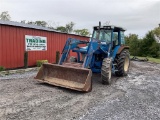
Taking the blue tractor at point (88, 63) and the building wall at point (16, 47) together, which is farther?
the building wall at point (16, 47)

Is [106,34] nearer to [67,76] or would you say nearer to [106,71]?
[106,71]

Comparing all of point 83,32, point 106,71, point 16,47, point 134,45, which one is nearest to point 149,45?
point 134,45

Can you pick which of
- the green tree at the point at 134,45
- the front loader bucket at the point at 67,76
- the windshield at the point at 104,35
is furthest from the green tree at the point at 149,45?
the front loader bucket at the point at 67,76

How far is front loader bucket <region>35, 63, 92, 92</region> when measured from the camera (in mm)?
6419

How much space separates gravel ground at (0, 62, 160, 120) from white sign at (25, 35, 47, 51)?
4.79 meters

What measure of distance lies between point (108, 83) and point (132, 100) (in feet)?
5.63

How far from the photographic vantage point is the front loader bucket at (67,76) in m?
6.42

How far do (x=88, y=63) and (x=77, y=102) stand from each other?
6.69ft

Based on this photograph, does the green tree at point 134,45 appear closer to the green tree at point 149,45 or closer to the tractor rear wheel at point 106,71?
the green tree at point 149,45

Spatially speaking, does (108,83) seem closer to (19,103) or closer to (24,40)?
(19,103)

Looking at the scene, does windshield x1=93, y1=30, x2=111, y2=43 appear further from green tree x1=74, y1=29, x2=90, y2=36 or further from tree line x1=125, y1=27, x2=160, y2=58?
green tree x1=74, y1=29, x2=90, y2=36

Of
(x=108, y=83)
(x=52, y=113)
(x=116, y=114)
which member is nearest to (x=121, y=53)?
(x=108, y=83)

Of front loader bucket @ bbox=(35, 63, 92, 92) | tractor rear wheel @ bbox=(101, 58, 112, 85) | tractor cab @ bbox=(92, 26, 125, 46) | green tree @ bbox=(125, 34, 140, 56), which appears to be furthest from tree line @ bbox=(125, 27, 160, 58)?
front loader bucket @ bbox=(35, 63, 92, 92)

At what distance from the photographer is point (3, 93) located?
19.5 ft
